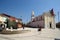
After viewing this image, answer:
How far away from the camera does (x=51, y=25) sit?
57688mm

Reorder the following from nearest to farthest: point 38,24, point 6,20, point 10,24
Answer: point 10,24, point 6,20, point 38,24

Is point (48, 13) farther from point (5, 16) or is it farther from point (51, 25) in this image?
point (5, 16)

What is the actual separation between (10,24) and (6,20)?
4.14 metres

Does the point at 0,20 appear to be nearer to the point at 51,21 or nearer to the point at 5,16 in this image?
the point at 5,16

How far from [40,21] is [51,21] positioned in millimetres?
4542

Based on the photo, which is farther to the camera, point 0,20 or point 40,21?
point 40,21

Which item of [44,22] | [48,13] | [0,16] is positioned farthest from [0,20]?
[48,13]

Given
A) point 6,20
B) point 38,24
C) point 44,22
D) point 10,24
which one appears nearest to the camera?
point 10,24

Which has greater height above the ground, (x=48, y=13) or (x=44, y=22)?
(x=48, y=13)

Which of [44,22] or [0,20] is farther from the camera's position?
[44,22]

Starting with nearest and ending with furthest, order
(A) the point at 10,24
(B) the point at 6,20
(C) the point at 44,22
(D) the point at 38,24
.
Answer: (A) the point at 10,24, (B) the point at 6,20, (C) the point at 44,22, (D) the point at 38,24

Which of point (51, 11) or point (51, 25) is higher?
point (51, 11)

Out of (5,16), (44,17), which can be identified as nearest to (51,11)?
(44,17)

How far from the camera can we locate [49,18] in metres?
58.1
